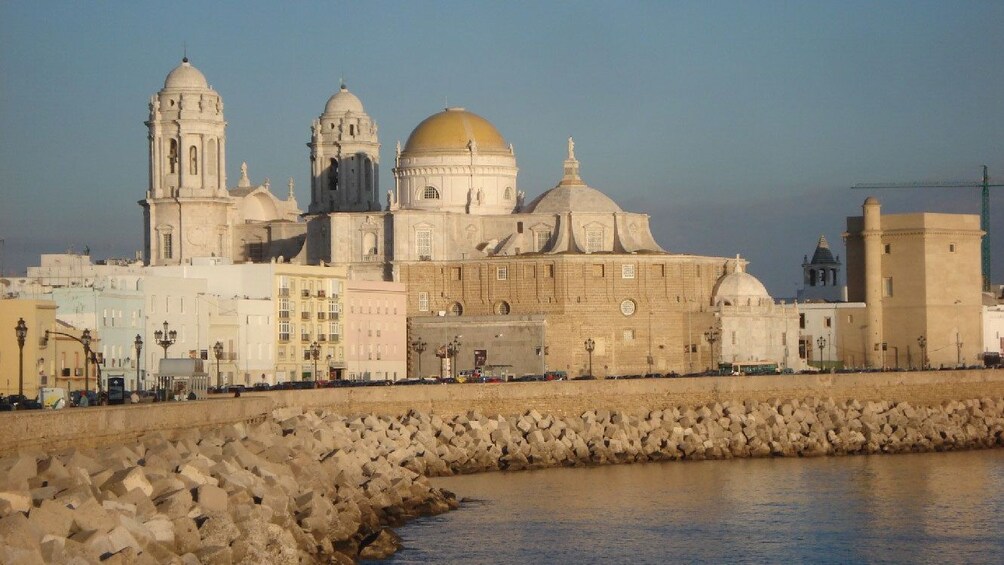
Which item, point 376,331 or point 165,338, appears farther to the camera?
point 376,331

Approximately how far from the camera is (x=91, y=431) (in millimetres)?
34688

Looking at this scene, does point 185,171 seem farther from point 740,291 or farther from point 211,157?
point 740,291

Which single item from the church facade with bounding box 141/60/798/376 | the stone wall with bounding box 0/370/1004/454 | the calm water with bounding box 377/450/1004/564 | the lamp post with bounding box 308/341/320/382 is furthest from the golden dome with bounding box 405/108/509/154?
the calm water with bounding box 377/450/1004/564

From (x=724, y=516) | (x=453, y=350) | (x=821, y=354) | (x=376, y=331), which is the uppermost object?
A: (x=376, y=331)

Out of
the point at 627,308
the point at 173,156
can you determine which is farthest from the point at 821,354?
the point at 173,156

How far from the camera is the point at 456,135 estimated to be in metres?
100

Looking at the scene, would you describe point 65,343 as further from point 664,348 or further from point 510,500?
point 664,348

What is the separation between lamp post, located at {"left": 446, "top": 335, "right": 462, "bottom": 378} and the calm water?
29.8 meters

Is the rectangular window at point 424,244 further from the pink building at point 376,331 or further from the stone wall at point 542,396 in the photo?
the stone wall at point 542,396

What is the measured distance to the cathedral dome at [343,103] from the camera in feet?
330

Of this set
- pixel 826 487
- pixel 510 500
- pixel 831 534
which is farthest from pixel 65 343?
pixel 831 534

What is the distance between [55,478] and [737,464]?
29238 mm

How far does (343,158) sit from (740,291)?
20.5m

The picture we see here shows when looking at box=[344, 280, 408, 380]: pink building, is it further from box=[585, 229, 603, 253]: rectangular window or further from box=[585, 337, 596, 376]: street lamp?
box=[585, 229, 603, 253]: rectangular window
